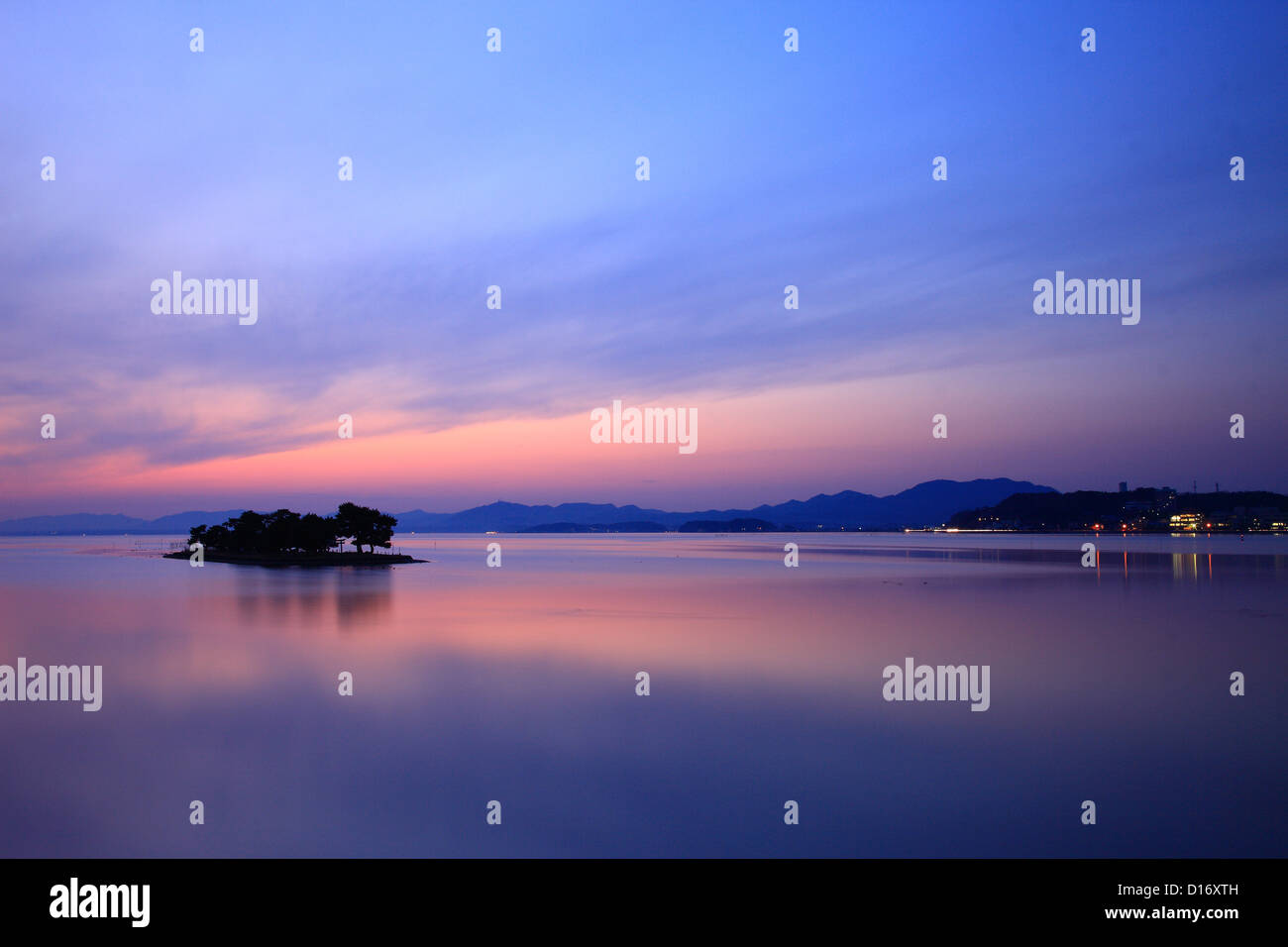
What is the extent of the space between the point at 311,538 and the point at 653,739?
223 feet

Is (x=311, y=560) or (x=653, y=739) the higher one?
(x=653, y=739)

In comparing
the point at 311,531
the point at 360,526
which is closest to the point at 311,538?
the point at 311,531

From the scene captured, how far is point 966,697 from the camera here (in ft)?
49.6

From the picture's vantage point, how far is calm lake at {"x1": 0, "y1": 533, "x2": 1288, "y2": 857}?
28.7 feet

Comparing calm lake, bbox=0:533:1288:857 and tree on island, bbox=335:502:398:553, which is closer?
calm lake, bbox=0:533:1288:857

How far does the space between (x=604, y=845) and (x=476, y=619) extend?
2134cm

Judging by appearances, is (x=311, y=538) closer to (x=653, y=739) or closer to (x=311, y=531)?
(x=311, y=531)

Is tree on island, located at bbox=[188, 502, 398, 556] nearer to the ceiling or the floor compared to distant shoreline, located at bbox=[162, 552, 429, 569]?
nearer to the ceiling

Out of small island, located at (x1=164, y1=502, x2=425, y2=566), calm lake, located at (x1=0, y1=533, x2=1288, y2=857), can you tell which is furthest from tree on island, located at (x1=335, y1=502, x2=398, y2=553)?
calm lake, located at (x1=0, y1=533, x2=1288, y2=857)

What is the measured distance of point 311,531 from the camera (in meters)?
72.9

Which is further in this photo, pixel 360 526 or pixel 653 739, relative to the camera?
pixel 360 526

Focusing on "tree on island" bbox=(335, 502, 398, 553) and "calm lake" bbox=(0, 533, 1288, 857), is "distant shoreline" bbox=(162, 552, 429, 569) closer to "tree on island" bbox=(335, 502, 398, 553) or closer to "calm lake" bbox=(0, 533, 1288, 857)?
"tree on island" bbox=(335, 502, 398, 553)
